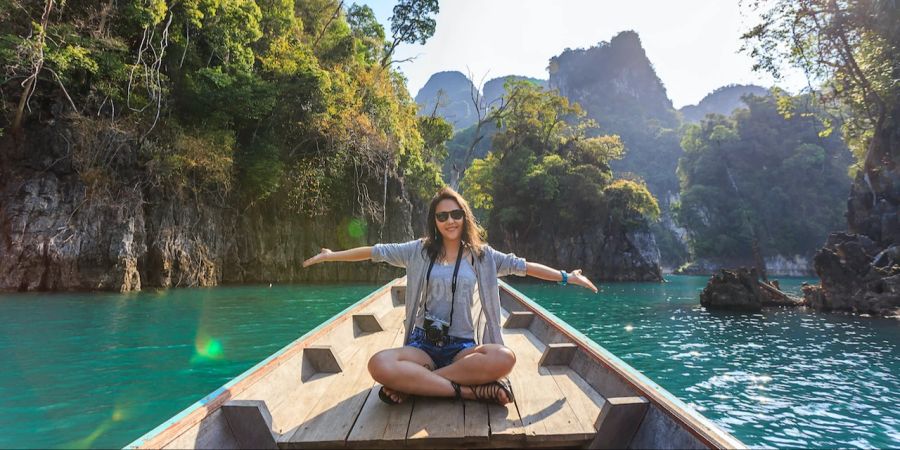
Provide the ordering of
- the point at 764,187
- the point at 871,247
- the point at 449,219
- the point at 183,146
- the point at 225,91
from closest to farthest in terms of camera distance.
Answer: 1. the point at 449,219
2. the point at 183,146
3. the point at 225,91
4. the point at 871,247
5. the point at 764,187

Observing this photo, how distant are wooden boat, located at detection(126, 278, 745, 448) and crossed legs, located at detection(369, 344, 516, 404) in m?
0.09

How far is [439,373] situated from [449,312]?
386 mm

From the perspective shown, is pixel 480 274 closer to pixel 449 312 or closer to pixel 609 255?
pixel 449 312

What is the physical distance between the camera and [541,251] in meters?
36.1

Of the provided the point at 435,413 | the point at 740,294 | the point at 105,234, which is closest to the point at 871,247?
the point at 740,294

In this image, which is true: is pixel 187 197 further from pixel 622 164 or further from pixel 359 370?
pixel 622 164

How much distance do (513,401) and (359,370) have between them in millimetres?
1326

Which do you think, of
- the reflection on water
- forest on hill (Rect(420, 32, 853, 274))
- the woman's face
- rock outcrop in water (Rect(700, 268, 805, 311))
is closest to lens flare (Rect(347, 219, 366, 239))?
the reflection on water

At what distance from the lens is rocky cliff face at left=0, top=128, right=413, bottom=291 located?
1302 centimetres

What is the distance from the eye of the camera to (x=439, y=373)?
2637 millimetres

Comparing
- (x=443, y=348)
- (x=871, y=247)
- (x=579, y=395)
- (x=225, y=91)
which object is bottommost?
(x=579, y=395)

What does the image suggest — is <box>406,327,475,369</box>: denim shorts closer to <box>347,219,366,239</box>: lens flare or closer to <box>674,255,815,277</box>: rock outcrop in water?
<box>347,219,366,239</box>: lens flare

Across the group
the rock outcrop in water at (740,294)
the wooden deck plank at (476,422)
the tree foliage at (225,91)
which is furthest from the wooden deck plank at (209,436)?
the rock outcrop in water at (740,294)

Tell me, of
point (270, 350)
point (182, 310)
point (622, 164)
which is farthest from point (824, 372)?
point (622, 164)
